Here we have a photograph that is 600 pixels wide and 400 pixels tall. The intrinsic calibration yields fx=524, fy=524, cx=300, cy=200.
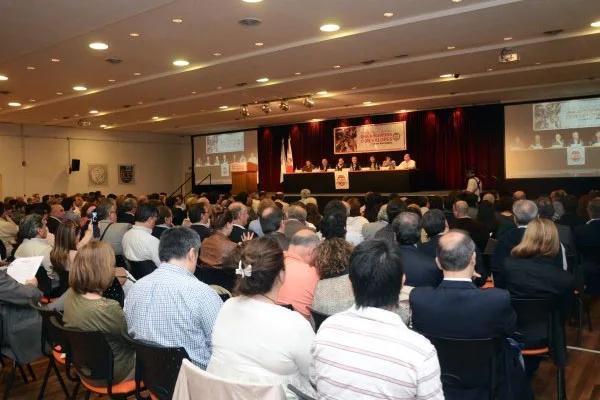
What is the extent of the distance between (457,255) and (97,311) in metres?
2.06

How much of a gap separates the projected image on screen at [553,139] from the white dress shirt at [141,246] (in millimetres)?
13388

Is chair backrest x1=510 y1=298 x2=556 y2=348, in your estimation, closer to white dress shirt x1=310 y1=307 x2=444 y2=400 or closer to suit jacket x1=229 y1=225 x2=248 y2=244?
white dress shirt x1=310 y1=307 x2=444 y2=400

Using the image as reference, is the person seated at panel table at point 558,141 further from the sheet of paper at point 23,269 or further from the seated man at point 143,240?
the sheet of paper at point 23,269

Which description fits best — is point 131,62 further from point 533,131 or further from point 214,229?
point 533,131

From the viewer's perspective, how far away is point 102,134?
22234 millimetres

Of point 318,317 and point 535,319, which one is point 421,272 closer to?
point 535,319

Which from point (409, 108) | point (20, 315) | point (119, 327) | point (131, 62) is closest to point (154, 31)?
point (131, 62)

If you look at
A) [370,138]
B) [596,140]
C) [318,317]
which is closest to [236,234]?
[318,317]

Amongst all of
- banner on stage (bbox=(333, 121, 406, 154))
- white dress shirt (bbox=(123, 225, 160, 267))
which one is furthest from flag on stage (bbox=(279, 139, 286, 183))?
white dress shirt (bbox=(123, 225, 160, 267))

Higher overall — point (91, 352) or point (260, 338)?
point (260, 338)

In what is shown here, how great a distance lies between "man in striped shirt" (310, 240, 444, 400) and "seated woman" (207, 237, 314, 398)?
0.49ft

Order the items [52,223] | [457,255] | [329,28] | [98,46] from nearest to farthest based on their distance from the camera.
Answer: [457,255], [329,28], [52,223], [98,46]

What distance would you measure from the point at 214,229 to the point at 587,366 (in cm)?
370

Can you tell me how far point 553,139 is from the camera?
1530 cm
